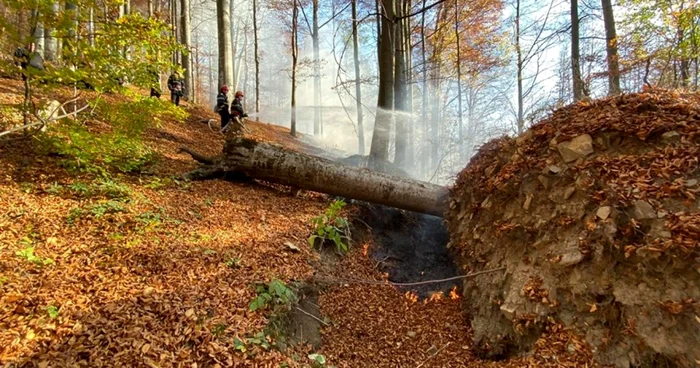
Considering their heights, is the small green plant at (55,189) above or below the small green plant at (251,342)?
above

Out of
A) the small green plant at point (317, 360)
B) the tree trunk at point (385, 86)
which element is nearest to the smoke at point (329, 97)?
the tree trunk at point (385, 86)

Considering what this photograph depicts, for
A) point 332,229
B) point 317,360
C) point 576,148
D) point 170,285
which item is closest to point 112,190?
point 170,285

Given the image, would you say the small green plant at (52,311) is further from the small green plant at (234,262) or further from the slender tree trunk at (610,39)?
the slender tree trunk at (610,39)

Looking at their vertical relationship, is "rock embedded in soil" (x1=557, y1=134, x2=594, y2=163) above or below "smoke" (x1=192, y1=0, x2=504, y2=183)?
below

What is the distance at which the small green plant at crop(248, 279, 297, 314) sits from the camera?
2.67 m

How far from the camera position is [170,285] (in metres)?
2.59

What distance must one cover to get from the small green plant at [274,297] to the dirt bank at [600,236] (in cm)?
180

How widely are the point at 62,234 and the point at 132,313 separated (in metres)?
1.42

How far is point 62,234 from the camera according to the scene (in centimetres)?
295

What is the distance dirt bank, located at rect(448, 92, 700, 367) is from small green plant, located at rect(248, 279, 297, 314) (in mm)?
1799

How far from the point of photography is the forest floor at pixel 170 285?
209 cm

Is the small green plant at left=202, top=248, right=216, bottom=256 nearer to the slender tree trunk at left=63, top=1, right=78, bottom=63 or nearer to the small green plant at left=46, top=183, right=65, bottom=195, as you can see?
the small green plant at left=46, top=183, right=65, bottom=195

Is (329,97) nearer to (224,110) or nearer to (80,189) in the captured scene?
(224,110)

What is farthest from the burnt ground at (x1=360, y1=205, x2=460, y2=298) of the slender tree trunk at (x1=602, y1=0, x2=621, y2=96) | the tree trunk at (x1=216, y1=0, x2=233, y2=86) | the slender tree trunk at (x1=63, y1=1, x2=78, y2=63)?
the tree trunk at (x1=216, y1=0, x2=233, y2=86)
